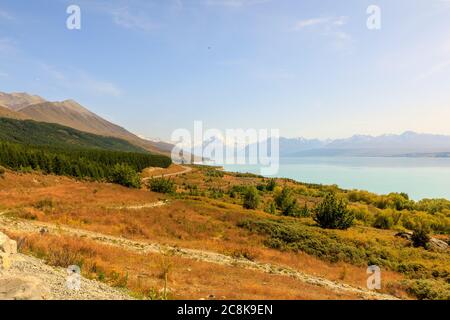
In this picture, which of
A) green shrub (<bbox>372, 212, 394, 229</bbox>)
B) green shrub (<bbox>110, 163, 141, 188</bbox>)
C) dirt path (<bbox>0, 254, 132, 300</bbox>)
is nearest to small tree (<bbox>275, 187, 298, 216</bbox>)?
green shrub (<bbox>372, 212, 394, 229</bbox>)

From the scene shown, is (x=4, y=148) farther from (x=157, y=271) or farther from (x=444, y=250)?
(x=444, y=250)

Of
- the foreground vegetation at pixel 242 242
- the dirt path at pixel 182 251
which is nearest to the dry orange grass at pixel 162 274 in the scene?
the foreground vegetation at pixel 242 242

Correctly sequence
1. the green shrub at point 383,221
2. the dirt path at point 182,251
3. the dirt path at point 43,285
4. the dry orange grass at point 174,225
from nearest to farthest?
the dirt path at point 43,285, the dirt path at point 182,251, the dry orange grass at point 174,225, the green shrub at point 383,221

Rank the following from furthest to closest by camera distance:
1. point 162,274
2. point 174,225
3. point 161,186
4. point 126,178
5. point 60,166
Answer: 1. point 60,166
2. point 126,178
3. point 161,186
4. point 174,225
5. point 162,274

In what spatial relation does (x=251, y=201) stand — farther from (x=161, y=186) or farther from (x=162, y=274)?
(x=162, y=274)

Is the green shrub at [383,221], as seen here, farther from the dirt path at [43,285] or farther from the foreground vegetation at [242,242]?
the dirt path at [43,285]

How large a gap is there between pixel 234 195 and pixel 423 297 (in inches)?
2249

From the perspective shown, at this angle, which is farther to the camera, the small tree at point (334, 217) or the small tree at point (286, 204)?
the small tree at point (286, 204)

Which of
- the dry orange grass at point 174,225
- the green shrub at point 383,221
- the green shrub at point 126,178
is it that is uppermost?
the green shrub at point 126,178

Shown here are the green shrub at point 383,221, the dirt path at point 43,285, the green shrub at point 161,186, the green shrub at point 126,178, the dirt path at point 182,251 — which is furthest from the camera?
the green shrub at point 126,178

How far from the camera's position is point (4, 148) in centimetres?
7619

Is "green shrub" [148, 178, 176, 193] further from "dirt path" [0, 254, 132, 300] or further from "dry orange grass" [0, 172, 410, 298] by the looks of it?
"dirt path" [0, 254, 132, 300]

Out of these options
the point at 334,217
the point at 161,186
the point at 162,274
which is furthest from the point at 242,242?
the point at 161,186
